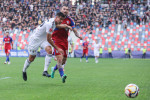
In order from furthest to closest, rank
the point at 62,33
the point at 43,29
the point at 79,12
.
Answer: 1. the point at 79,12
2. the point at 62,33
3. the point at 43,29

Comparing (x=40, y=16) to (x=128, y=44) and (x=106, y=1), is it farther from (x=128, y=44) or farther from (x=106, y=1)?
(x=128, y=44)

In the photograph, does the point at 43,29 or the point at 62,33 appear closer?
the point at 43,29

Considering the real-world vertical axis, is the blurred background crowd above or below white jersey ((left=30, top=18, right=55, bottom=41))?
below

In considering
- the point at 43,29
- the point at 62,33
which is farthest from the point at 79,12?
the point at 43,29

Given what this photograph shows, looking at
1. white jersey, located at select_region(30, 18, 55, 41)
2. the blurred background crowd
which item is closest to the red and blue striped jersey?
white jersey, located at select_region(30, 18, 55, 41)

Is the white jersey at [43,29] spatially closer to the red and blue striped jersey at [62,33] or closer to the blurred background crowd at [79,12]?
the red and blue striped jersey at [62,33]

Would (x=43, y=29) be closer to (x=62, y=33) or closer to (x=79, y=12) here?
(x=62, y=33)

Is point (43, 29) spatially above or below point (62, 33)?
above

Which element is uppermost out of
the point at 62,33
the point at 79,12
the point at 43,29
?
the point at 43,29

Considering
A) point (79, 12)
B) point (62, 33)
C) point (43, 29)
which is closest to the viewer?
point (43, 29)

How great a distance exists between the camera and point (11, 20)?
45375 millimetres

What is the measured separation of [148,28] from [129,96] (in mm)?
35080

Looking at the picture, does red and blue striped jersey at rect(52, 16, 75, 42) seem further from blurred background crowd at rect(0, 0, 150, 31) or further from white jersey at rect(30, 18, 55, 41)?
blurred background crowd at rect(0, 0, 150, 31)

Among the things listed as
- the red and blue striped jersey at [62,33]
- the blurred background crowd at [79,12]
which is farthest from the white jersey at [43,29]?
the blurred background crowd at [79,12]
